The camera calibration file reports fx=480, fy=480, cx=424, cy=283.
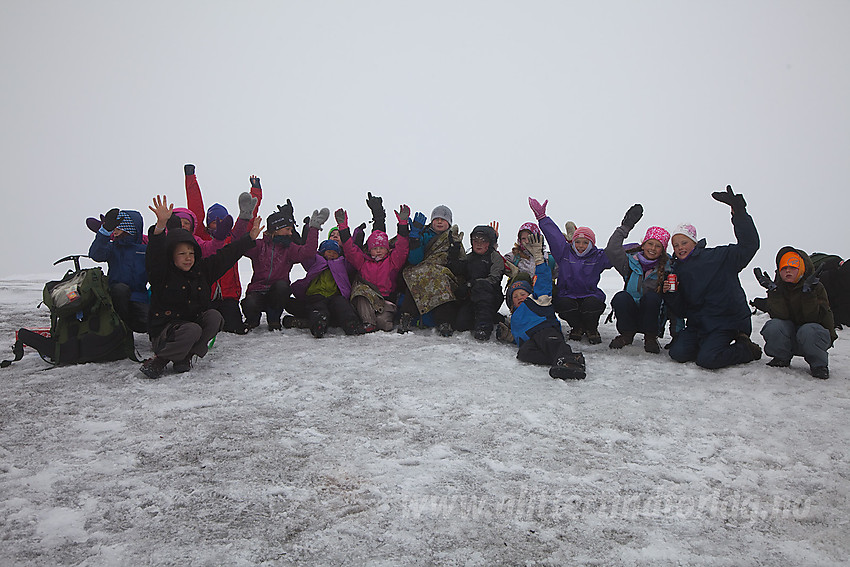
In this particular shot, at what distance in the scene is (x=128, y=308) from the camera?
468 centimetres

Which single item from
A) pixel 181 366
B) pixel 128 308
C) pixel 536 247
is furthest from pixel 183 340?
pixel 536 247

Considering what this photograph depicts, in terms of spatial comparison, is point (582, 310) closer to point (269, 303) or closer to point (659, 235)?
point (659, 235)

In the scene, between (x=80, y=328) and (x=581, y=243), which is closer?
(x=80, y=328)

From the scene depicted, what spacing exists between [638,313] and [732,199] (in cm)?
144

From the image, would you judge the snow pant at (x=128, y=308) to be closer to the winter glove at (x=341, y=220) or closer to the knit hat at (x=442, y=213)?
the winter glove at (x=341, y=220)

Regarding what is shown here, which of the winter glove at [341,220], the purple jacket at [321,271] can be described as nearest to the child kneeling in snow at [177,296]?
the purple jacket at [321,271]

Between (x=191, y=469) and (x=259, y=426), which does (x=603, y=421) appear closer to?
(x=259, y=426)

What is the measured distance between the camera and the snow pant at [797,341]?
4051mm

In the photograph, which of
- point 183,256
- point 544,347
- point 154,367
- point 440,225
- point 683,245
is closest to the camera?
point 154,367

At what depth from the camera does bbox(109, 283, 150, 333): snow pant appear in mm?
4625

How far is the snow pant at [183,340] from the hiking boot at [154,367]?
0.04m

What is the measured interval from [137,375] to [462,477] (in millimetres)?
2886

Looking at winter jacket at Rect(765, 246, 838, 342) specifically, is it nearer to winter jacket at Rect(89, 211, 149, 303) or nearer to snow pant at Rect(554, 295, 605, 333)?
snow pant at Rect(554, 295, 605, 333)

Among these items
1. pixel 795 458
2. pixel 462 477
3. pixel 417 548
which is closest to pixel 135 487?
pixel 417 548
